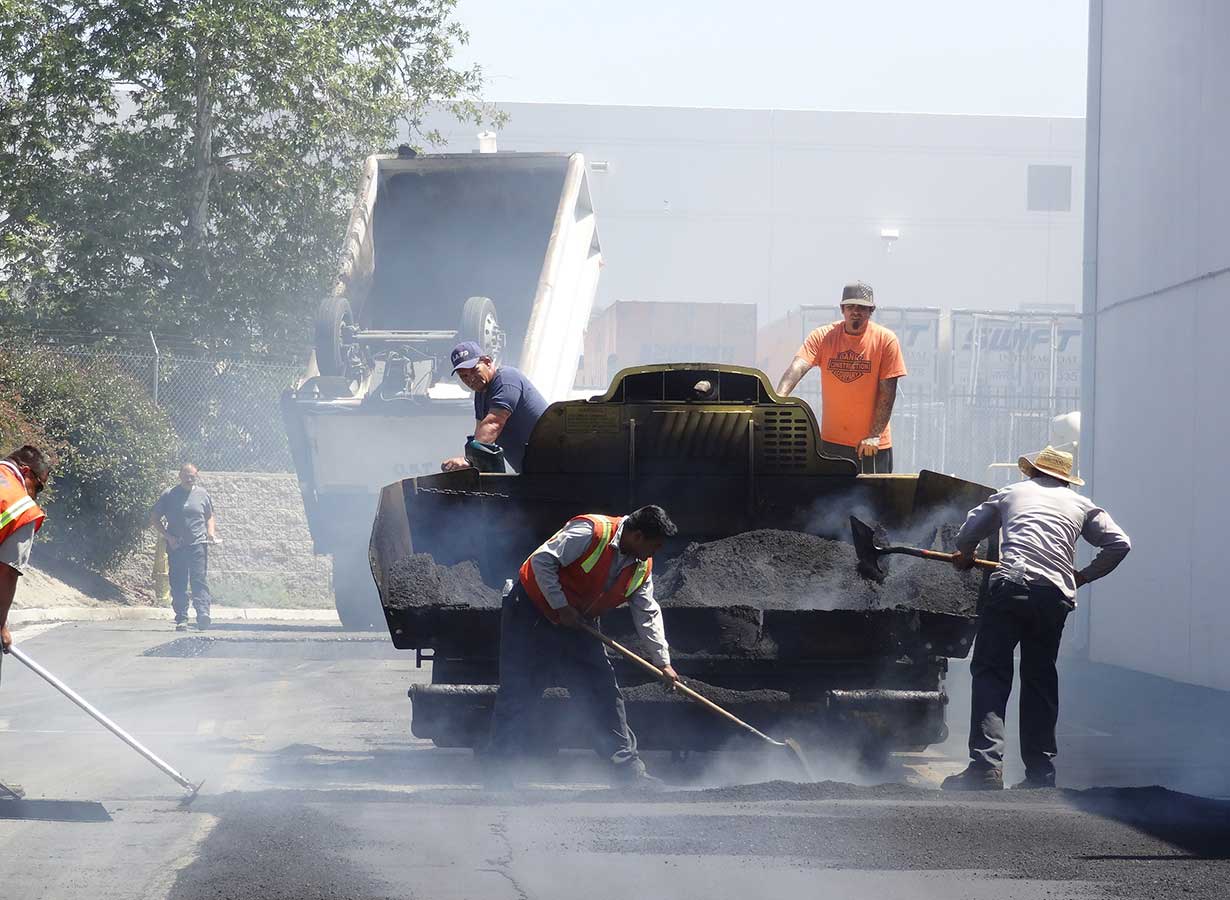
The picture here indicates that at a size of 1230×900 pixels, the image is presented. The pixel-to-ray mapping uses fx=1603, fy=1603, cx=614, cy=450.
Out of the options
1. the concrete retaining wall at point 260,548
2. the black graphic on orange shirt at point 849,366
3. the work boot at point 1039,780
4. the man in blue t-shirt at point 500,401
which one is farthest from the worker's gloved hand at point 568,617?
the concrete retaining wall at point 260,548

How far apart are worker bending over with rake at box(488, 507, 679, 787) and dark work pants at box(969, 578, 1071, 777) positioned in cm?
142

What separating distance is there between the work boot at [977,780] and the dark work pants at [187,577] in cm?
996

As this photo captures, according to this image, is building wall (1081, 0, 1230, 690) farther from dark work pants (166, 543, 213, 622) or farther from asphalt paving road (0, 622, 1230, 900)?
dark work pants (166, 543, 213, 622)

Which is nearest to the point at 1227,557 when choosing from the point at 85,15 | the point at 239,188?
the point at 239,188

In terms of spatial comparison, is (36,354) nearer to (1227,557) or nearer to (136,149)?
(136,149)

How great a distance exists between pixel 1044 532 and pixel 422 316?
8.57 meters

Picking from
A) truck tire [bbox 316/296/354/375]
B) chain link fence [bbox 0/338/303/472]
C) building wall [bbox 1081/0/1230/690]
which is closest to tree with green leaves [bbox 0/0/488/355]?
chain link fence [bbox 0/338/303/472]

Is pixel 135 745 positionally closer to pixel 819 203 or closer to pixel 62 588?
pixel 62 588

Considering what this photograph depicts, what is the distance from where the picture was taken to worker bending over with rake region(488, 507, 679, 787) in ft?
22.4

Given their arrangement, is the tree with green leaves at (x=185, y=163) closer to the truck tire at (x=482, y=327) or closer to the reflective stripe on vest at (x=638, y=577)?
the truck tire at (x=482, y=327)

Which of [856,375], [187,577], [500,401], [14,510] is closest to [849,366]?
[856,375]

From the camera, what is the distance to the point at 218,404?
19.5 m

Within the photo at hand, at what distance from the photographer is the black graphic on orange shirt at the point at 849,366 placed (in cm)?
898

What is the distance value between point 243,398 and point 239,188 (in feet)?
14.0
